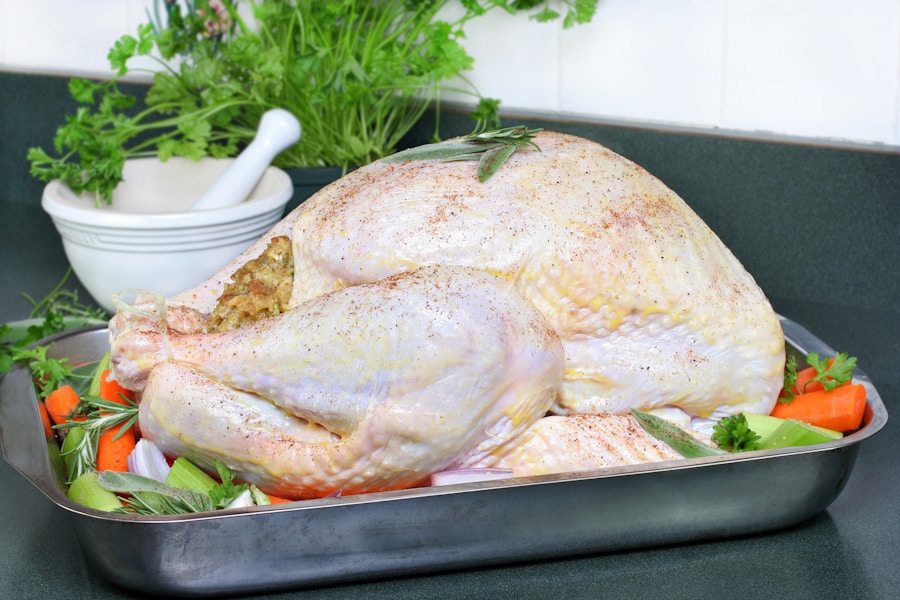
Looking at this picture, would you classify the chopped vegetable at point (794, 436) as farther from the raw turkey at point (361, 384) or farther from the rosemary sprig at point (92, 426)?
the rosemary sprig at point (92, 426)

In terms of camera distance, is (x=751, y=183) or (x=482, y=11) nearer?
(x=751, y=183)

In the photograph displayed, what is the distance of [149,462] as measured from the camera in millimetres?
1237

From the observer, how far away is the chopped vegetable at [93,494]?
1.16 metres

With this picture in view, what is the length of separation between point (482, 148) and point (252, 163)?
1.96 ft

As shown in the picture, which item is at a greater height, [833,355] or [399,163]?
[399,163]

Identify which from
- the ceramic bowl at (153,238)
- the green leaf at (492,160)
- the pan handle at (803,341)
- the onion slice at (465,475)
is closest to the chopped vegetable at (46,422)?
the ceramic bowl at (153,238)

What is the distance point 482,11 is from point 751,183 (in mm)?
591

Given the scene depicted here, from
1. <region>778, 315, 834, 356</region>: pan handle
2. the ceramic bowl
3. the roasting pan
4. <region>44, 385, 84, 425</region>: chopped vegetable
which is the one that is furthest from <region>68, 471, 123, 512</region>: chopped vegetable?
<region>778, 315, 834, 356</region>: pan handle

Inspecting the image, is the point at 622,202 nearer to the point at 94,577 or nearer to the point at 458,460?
the point at 458,460

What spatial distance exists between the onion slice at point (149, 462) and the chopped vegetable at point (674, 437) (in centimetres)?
56

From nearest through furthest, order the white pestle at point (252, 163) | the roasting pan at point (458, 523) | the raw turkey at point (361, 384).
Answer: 1. the roasting pan at point (458, 523)
2. the raw turkey at point (361, 384)
3. the white pestle at point (252, 163)

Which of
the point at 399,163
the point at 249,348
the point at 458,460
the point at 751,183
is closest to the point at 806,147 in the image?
the point at 751,183

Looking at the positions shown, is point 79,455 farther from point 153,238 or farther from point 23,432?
point 153,238

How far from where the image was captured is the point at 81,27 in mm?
2791
